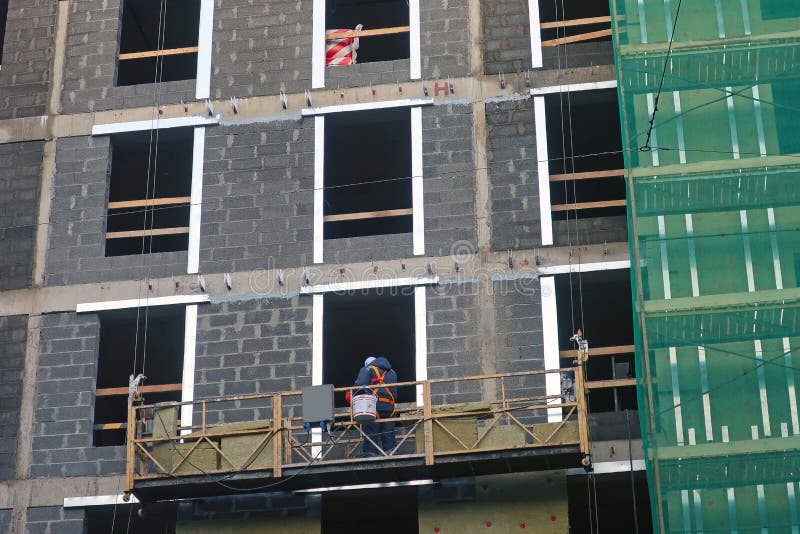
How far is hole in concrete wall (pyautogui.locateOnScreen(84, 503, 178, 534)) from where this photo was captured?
2766 cm

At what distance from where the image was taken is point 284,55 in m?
30.5

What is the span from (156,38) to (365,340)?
314 inches

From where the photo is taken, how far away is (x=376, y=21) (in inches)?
1399

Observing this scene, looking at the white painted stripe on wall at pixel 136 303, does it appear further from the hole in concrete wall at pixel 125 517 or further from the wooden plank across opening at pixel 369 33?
the wooden plank across opening at pixel 369 33

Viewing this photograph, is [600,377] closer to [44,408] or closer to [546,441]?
[546,441]

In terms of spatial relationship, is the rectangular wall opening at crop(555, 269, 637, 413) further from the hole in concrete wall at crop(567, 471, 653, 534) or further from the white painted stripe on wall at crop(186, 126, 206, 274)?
the white painted stripe on wall at crop(186, 126, 206, 274)

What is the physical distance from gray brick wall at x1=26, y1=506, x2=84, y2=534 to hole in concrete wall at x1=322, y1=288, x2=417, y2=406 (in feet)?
21.2

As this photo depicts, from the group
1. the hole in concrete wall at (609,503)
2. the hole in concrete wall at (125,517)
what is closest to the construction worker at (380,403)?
the hole in concrete wall at (609,503)

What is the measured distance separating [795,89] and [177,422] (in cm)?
1206

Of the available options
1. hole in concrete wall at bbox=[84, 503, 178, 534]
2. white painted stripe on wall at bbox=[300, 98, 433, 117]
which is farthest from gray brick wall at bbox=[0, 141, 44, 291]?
white painted stripe on wall at bbox=[300, 98, 433, 117]

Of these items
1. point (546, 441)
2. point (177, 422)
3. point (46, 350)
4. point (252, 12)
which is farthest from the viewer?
point (252, 12)

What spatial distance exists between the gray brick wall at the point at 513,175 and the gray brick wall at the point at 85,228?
5885 millimetres

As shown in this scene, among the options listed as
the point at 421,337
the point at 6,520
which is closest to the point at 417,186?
the point at 421,337

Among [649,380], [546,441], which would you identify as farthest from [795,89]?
[546,441]
